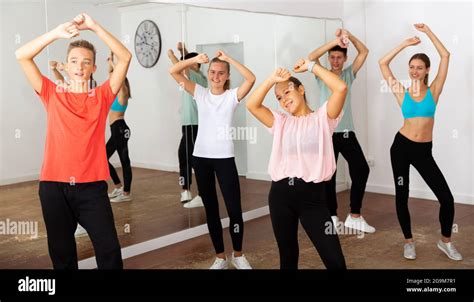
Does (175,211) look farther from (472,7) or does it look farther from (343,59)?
(472,7)

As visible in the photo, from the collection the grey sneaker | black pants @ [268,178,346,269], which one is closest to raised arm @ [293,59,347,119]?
black pants @ [268,178,346,269]

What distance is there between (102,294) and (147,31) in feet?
6.72

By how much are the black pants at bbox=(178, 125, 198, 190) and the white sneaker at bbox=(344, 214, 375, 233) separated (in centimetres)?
142

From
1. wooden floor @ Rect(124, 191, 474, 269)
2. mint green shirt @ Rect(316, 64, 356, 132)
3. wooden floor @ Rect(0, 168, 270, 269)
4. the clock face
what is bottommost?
wooden floor @ Rect(124, 191, 474, 269)

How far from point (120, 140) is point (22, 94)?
762mm

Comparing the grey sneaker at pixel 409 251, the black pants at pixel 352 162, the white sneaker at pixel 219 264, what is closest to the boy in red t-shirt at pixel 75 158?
the white sneaker at pixel 219 264

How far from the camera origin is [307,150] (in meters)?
2.71

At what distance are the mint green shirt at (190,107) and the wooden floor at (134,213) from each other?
45 cm

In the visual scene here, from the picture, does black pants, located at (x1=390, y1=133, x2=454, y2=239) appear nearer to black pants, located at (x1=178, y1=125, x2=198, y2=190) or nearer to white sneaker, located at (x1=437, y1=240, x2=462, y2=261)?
white sneaker, located at (x1=437, y1=240, x2=462, y2=261)

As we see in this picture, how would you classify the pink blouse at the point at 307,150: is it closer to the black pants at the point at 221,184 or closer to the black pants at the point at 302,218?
the black pants at the point at 302,218

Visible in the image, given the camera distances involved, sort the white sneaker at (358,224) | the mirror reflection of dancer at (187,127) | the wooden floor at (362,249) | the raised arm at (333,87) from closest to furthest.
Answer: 1. the raised arm at (333,87)
2. the wooden floor at (362,249)
3. the mirror reflection of dancer at (187,127)
4. the white sneaker at (358,224)

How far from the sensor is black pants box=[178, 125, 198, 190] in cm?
441

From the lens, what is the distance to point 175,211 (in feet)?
14.6

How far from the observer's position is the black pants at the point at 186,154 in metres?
4.41
